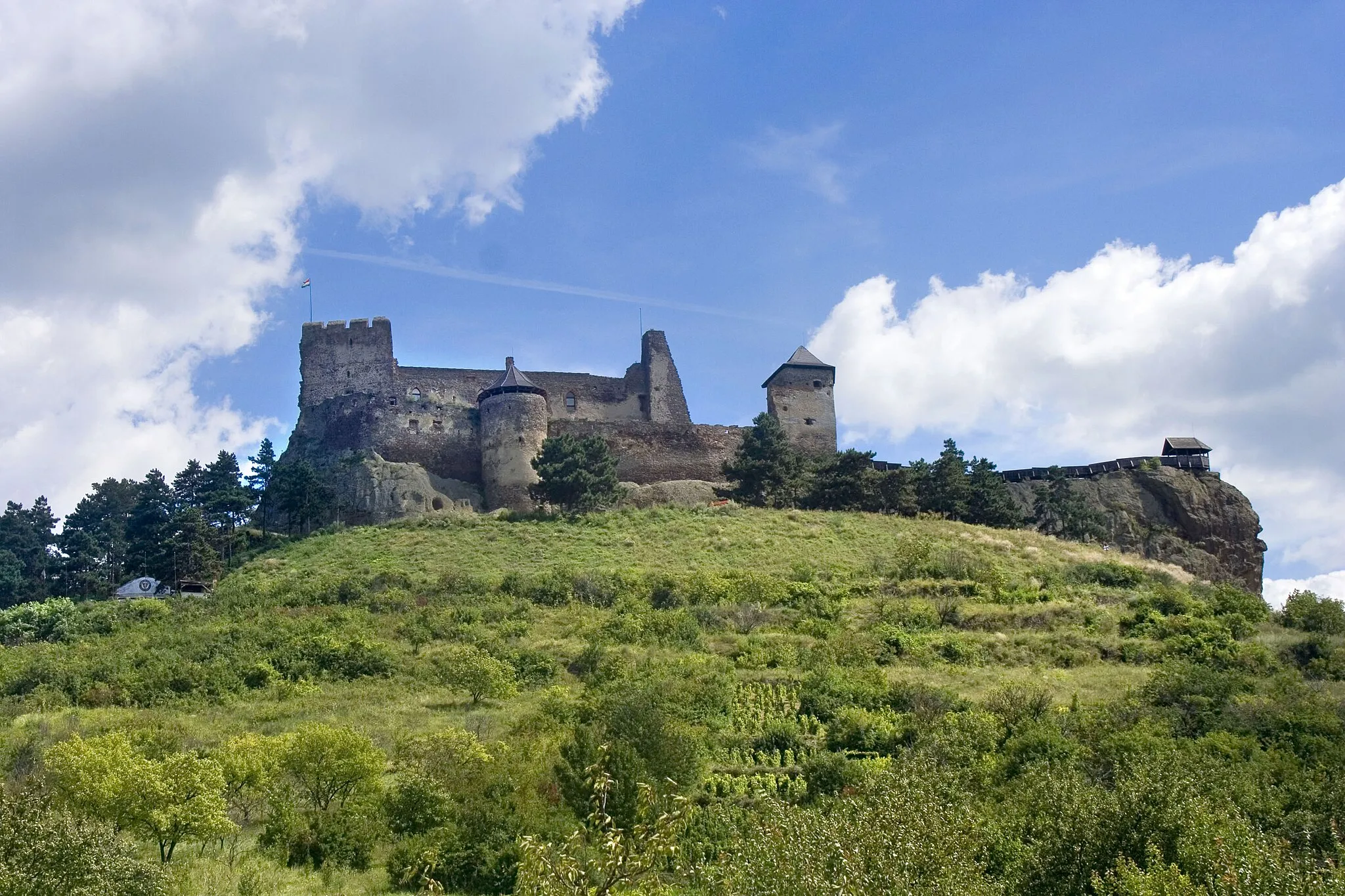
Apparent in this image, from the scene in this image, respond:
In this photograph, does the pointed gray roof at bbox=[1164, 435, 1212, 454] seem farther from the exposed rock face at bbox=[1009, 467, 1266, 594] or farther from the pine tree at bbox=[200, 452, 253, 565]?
the pine tree at bbox=[200, 452, 253, 565]

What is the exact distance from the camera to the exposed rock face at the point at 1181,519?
5262cm

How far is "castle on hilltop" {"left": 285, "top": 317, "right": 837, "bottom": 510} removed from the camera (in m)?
51.2

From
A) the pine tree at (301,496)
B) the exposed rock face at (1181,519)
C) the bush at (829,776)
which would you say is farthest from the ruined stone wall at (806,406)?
the bush at (829,776)

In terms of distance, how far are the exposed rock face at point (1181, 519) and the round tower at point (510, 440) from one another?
68.7 ft

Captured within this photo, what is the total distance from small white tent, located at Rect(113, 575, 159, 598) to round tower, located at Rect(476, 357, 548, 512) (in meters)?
12.7

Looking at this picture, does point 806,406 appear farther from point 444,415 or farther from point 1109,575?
point 1109,575

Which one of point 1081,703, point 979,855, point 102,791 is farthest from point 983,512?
point 102,791

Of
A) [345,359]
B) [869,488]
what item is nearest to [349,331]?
[345,359]

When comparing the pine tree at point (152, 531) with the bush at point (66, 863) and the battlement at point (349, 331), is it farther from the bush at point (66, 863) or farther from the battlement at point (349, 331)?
the bush at point (66, 863)

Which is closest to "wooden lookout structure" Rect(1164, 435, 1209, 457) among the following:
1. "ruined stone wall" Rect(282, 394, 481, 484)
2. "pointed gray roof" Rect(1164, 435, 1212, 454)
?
"pointed gray roof" Rect(1164, 435, 1212, 454)

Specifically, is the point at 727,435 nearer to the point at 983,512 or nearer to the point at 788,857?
the point at 983,512

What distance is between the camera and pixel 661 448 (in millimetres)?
55438

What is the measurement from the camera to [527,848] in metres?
11.7

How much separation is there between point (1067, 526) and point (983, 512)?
13.0ft
